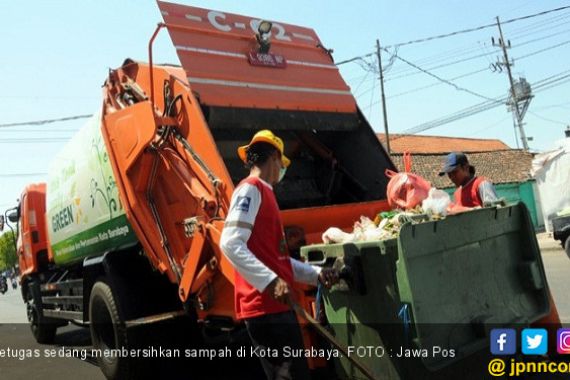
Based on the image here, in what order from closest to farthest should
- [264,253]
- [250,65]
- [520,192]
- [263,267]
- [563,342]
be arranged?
[263,267] → [264,253] → [563,342] → [250,65] → [520,192]

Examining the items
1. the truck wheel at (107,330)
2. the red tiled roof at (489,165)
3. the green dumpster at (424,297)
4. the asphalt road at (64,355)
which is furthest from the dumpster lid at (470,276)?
the red tiled roof at (489,165)

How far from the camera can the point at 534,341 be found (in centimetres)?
318

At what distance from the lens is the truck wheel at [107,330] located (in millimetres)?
4328

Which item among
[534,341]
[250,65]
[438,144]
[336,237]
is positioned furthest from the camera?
[438,144]

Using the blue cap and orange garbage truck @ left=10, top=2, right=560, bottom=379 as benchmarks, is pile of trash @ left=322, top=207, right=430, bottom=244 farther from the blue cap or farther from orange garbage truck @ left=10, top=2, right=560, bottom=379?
the blue cap

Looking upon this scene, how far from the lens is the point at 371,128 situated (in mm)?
4699

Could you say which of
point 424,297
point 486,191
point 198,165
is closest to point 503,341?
point 424,297

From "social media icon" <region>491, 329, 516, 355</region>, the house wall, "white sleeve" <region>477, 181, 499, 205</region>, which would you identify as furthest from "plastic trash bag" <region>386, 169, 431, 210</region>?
the house wall

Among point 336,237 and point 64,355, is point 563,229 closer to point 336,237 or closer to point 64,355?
point 336,237

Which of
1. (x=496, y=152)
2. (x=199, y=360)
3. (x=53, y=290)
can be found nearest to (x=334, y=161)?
(x=199, y=360)

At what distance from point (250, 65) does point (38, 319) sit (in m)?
5.37

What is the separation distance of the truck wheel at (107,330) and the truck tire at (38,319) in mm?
3000

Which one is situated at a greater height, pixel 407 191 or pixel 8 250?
pixel 8 250

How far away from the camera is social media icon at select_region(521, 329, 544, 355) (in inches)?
121
